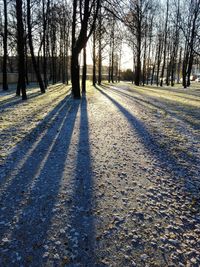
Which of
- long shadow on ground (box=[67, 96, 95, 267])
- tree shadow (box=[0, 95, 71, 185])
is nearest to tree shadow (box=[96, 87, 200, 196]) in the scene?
long shadow on ground (box=[67, 96, 95, 267])

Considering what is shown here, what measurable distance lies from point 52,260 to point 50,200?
104cm

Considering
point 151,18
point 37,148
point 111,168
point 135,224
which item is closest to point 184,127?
point 111,168

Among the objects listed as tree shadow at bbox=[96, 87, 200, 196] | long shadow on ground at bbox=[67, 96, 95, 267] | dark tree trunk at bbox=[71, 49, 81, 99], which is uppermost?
dark tree trunk at bbox=[71, 49, 81, 99]

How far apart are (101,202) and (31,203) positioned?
932mm

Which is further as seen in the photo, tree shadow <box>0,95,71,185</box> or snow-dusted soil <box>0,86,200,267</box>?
tree shadow <box>0,95,71,185</box>

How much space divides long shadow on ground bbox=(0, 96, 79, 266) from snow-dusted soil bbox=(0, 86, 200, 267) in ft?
0.03

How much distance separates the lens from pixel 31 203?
3123mm

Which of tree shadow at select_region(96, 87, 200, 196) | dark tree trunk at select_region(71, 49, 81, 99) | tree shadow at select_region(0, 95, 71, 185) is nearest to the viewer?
tree shadow at select_region(96, 87, 200, 196)

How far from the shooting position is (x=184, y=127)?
23.5 feet

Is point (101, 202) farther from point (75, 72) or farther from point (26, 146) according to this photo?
point (75, 72)

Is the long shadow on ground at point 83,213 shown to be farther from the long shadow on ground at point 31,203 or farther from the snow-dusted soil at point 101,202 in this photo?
the long shadow on ground at point 31,203

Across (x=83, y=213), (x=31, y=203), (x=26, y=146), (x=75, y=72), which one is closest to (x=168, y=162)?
(x=83, y=213)

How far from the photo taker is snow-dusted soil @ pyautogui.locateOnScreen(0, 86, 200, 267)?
91.7 inches

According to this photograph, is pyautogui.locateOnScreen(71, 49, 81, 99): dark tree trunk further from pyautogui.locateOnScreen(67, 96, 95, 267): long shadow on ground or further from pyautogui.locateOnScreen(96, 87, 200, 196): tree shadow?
pyautogui.locateOnScreen(67, 96, 95, 267): long shadow on ground
